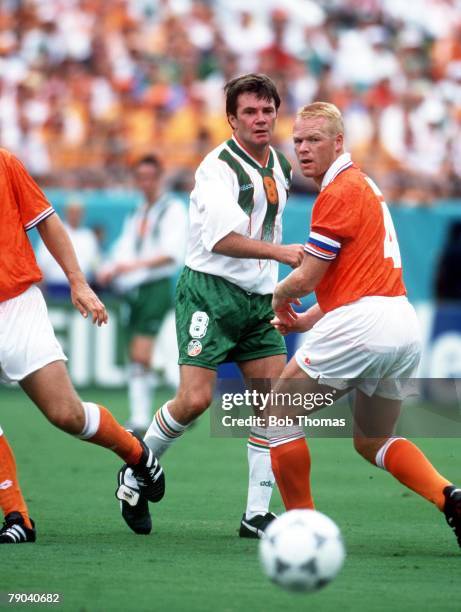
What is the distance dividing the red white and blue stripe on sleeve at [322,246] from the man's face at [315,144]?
400 mm

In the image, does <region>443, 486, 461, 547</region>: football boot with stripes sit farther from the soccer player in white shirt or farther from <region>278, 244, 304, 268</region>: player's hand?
<region>278, 244, 304, 268</region>: player's hand

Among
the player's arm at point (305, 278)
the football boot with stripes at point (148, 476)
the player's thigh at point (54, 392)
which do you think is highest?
the player's arm at point (305, 278)

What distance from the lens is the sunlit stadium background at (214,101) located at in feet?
50.0

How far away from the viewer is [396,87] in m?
18.7

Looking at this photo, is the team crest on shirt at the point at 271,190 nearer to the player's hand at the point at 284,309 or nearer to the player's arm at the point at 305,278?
the player's hand at the point at 284,309

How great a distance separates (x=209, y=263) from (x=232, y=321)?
1.19 feet

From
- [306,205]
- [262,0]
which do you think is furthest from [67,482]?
[262,0]

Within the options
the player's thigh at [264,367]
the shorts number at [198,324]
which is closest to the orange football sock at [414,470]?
the player's thigh at [264,367]

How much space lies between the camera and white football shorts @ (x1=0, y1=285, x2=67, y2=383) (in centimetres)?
639

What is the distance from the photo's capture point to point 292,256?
6508 millimetres

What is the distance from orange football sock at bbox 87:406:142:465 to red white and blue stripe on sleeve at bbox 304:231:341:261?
4.80ft

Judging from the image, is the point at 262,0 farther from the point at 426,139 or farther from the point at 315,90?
the point at 426,139

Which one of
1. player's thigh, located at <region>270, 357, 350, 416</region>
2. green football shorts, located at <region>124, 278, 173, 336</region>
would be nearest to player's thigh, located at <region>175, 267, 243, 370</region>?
player's thigh, located at <region>270, 357, 350, 416</region>

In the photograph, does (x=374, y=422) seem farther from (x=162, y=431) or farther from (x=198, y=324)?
(x=162, y=431)
